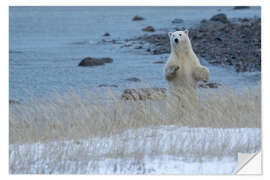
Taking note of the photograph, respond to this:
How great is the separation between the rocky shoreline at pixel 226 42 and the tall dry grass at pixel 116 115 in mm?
2103

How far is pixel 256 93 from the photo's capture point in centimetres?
523

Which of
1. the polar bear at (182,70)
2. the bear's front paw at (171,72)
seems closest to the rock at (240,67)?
the polar bear at (182,70)

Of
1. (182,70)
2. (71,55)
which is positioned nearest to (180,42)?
(182,70)

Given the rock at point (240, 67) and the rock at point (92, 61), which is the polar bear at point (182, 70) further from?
the rock at point (92, 61)

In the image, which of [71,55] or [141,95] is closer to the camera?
[141,95]

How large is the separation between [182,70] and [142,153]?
1.65 metres

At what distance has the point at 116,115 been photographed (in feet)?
15.9

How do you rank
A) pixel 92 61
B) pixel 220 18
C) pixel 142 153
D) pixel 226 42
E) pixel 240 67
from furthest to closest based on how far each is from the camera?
pixel 220 18 < pixel 92 61 < pixel 226 42 < pixel 240 67 < pixel 142 153

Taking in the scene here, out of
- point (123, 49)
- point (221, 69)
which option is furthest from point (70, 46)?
point (221, 69)

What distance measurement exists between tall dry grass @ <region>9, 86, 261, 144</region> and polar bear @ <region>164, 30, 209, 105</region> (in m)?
0.14

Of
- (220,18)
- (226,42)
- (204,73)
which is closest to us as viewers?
(204,73)

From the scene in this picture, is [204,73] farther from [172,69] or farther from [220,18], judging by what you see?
[220,18]

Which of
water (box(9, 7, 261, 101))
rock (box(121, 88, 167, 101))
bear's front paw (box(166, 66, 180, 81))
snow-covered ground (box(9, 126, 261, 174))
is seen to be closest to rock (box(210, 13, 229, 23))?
water (box(9, 7, 261, 101))

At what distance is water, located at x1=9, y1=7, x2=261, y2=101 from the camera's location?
619 cm
